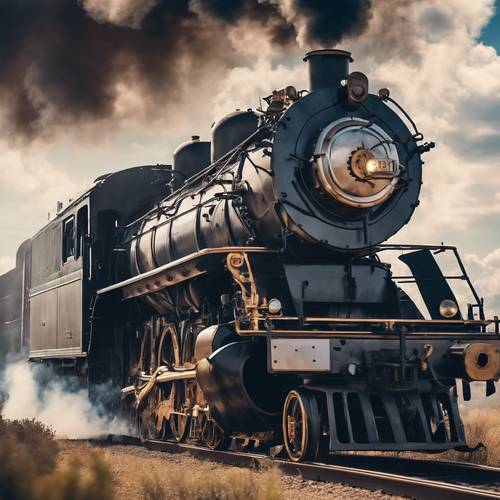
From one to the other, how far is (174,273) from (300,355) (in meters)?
2.55

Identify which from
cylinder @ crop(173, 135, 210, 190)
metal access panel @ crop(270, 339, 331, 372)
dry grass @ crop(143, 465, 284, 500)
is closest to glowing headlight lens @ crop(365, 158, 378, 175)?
metal access panel @ crop(270, 339, 331, 372)

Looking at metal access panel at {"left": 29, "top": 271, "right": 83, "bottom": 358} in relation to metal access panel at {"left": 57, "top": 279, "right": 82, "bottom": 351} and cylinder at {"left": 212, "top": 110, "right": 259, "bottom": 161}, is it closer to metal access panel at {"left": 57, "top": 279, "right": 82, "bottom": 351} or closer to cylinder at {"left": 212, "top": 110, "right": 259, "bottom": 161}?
metal access panel at {"left": 57, "top": 279, "right": 82, "bottom": 351}

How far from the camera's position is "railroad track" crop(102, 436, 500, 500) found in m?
5.91

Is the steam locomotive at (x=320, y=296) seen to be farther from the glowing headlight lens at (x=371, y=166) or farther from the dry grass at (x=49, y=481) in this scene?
the dry grass at (x=49, y=481)

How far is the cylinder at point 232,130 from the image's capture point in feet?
34.7

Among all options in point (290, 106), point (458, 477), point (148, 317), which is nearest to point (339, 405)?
point (458, 477)

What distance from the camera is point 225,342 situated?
8.23m

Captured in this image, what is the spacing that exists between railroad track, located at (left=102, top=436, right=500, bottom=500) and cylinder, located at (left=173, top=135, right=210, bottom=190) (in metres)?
4.78

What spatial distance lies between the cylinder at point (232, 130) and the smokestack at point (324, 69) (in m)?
1.80

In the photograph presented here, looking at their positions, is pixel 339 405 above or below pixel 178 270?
below

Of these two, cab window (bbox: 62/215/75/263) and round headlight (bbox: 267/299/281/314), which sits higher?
cab window (bbox: 62/215/75/263)

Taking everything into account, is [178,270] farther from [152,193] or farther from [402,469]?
[152,193]

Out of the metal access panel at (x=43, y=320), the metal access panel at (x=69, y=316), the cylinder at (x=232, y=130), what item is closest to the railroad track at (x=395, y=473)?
the cylinder at (x=232, y=130)

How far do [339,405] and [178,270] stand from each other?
7.71ft
